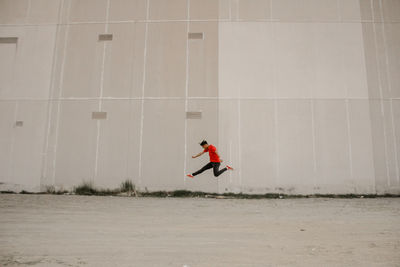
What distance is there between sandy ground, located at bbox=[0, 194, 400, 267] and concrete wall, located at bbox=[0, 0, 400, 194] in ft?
11.4

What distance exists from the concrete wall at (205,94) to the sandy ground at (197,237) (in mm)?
3473

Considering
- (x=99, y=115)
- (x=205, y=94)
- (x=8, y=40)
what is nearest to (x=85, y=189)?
(x=99, y=115)

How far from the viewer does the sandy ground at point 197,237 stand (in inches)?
135

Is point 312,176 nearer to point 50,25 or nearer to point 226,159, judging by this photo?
point 226,159

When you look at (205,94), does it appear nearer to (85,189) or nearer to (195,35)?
(195,35)

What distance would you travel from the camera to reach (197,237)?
442 centimetres

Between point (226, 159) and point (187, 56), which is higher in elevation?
point (187, 56)

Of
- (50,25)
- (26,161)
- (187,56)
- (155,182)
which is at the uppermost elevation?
(50,25)

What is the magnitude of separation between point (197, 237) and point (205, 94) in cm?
706

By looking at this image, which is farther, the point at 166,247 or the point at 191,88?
the point at 191,88

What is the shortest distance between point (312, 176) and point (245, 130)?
3.11m

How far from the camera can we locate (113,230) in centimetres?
480

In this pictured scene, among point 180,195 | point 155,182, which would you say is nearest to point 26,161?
point 155,182

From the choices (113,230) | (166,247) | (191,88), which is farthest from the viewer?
(191,88)
